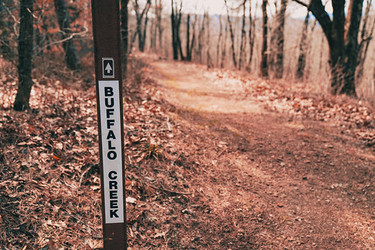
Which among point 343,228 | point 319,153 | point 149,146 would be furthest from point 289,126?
point 149,146

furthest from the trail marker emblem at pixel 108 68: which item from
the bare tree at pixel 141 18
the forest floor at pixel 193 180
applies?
the bare tree at pixel 141 18

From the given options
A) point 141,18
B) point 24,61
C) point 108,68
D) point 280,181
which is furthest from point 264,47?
point 141,18

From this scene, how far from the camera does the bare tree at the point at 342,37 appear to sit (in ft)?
30.7

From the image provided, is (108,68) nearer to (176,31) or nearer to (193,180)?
(193,180)

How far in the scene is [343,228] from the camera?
A: 3928 millimetres

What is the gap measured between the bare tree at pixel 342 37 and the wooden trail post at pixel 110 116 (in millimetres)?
9199

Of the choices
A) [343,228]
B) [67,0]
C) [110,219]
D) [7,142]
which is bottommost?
[343,228]

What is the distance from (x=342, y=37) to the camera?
9570 mm

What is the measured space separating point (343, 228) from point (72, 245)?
3707 mm

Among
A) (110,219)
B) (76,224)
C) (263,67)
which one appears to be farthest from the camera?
(263,67)

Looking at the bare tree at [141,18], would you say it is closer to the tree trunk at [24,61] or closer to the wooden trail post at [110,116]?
the tree trunk at [24,61]

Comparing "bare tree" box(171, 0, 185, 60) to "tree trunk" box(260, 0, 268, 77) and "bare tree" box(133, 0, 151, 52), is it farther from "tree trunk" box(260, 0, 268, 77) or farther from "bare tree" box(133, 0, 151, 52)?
"tree trunk" box(260, 0, 268, 77)

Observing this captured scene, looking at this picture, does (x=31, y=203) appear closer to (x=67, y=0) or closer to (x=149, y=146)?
(x=149, y=146)

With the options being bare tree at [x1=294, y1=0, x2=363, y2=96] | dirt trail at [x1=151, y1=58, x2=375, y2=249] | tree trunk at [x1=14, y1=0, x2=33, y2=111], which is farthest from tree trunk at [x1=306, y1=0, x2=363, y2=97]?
tree trunk at [x1=14, y1=0, x2=33, y2=111]
